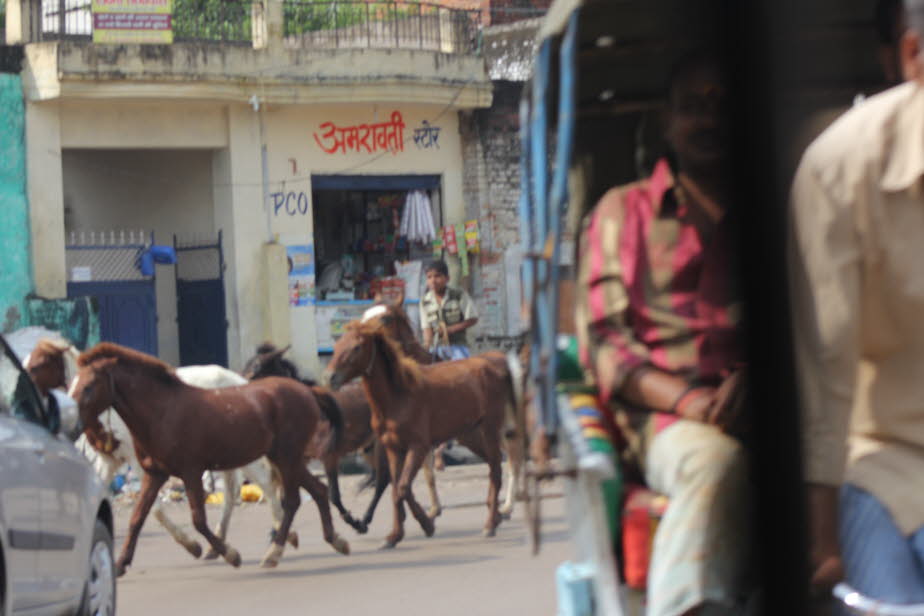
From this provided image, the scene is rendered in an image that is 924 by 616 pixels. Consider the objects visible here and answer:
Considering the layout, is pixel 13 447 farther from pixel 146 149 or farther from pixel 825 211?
pixel 146 149

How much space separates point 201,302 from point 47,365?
331 inches

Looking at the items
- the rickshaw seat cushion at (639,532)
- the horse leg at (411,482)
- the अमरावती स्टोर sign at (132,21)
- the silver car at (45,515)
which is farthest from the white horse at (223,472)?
the rickshaw seat cushion at (639,532)

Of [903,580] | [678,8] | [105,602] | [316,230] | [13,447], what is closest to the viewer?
[903,580]

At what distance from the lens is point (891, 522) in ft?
9.74

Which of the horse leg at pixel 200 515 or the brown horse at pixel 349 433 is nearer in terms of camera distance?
the horse leg at pixel 200 515

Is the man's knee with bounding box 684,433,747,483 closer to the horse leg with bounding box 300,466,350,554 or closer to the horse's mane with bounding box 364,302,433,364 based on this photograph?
the horse leg with bounding box 300,466,350,554

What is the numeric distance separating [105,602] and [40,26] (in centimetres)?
1379

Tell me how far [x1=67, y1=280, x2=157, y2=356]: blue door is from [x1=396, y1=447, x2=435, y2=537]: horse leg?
9024mm

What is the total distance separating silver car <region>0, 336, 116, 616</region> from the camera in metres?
6.15

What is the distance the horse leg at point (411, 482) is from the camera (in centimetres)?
1163

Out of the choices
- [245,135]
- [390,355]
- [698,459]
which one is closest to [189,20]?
[245,135]

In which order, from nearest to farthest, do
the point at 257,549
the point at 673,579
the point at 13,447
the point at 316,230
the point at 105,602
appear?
the point at 673,579 < the point at 13,447 < the point at 105,602 < the point at 257,549 < the point at 316,230

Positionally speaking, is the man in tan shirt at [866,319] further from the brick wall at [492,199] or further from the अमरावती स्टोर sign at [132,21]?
the brick wall at [492,199]

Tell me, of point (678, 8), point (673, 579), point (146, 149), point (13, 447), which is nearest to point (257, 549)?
point (13, 447)
